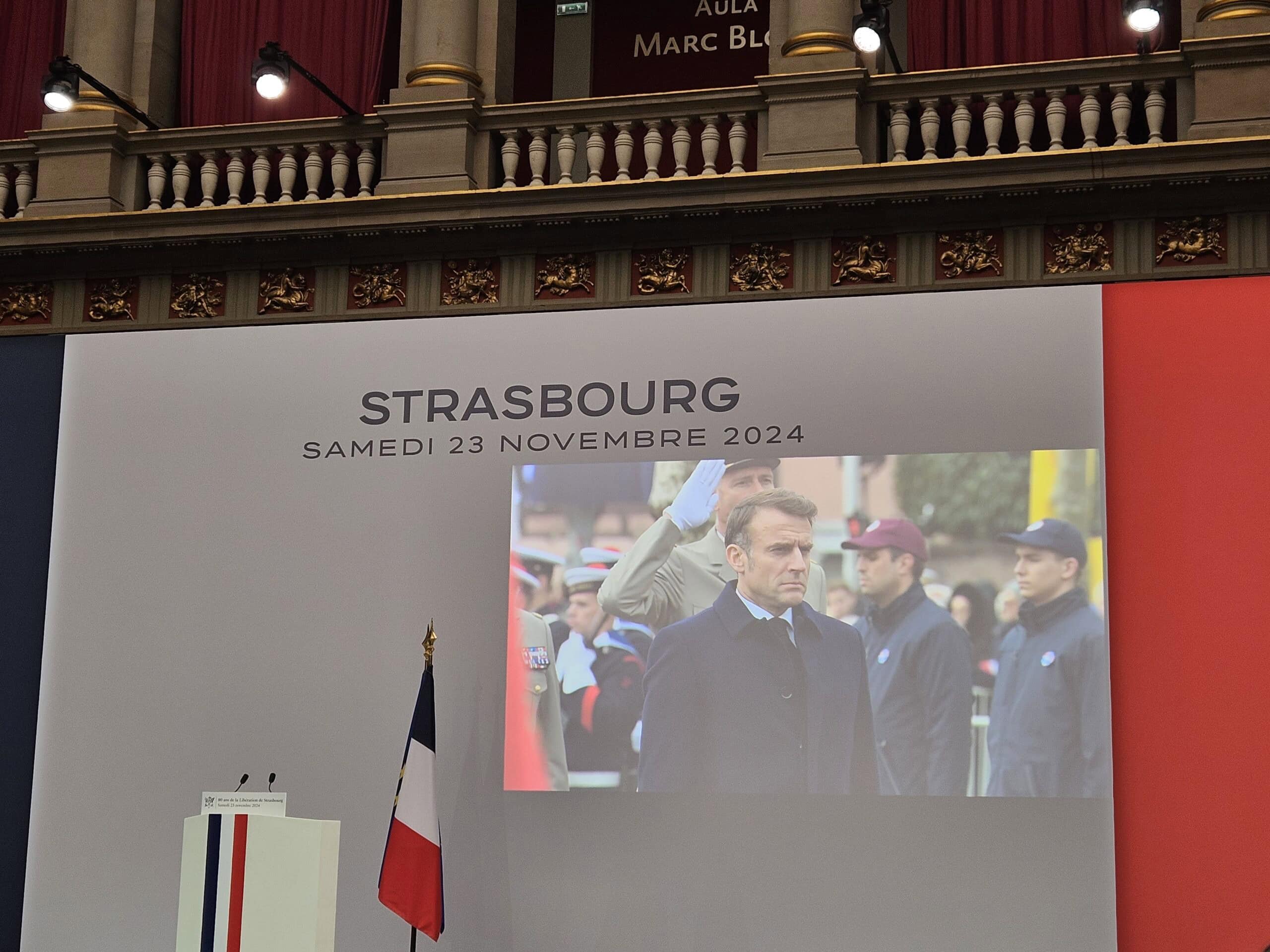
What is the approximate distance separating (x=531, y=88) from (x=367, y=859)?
5.18m

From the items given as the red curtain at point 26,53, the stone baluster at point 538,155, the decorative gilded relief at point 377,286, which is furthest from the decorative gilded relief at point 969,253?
the red curtain at point 26,53

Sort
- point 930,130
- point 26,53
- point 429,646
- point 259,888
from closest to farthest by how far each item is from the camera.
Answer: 1. point 259,888
2. point 429,646
3. point 930,130
4. point 26,53

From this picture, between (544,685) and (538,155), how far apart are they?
10.3ft

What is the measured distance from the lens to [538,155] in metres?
8.80

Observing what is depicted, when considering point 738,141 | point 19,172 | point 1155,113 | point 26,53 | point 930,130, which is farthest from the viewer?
point 26,53

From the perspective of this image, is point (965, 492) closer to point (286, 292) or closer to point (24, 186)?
point (286, 292)

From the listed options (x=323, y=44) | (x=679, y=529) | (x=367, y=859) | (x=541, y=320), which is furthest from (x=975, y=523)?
(x=323, y=44)

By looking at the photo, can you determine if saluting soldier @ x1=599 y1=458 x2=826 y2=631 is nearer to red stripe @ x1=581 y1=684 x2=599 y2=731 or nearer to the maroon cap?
red stripe @ x1=581 y1=684 x2=599 y2=731

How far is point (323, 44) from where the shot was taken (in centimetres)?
973

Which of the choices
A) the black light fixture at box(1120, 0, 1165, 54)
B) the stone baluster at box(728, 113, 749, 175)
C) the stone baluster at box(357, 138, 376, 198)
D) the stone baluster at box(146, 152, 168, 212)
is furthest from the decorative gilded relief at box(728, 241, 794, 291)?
the stone baluster at box(146, 152, 168, 212)

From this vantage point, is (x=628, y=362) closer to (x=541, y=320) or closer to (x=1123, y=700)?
(x=541, y=320)

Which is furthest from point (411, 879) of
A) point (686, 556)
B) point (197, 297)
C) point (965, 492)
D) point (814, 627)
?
point (197, 297)

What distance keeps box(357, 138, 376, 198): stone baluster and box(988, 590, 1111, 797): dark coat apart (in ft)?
14.9

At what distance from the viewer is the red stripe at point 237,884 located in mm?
5164
